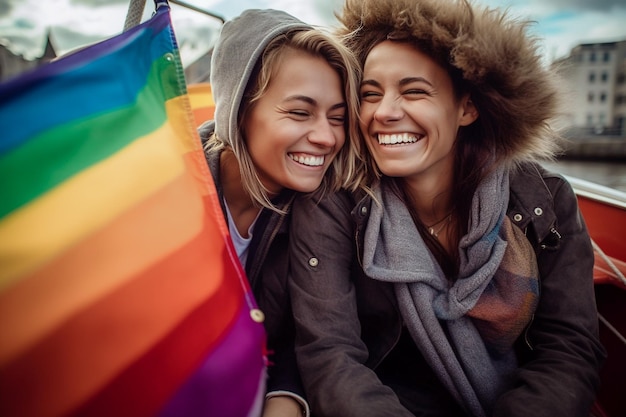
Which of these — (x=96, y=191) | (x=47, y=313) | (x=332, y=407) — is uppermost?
(x=96, y=191)

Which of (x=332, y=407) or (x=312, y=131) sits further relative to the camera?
(x=312, y=131)

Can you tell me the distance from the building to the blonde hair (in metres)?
58.3

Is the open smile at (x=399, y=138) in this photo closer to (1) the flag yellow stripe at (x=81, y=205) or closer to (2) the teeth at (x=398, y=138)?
(2) the teeth at (x=398, y=138)

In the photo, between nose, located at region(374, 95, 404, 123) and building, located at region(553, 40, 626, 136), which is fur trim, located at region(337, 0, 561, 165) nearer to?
nose, located at region(374, 95, 404, 123)

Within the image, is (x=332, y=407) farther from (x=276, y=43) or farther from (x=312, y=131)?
(x=276, y=43)

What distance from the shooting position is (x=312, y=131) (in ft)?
5.36

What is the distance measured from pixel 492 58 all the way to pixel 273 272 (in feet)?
3.76

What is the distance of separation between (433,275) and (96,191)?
114cm

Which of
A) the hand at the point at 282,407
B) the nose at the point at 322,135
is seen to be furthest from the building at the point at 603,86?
the hand at the point at 282,407

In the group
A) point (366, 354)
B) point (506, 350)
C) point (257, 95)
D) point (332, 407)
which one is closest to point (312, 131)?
point (257, 95)

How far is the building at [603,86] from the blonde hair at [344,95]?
58.3 meters

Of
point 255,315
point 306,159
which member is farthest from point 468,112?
point 255,315

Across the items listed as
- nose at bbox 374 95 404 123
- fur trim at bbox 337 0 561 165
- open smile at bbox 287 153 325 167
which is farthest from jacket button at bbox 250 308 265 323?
fur trim at bbox 337 0 561 165

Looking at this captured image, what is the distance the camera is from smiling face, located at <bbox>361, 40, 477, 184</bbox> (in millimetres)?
1543
